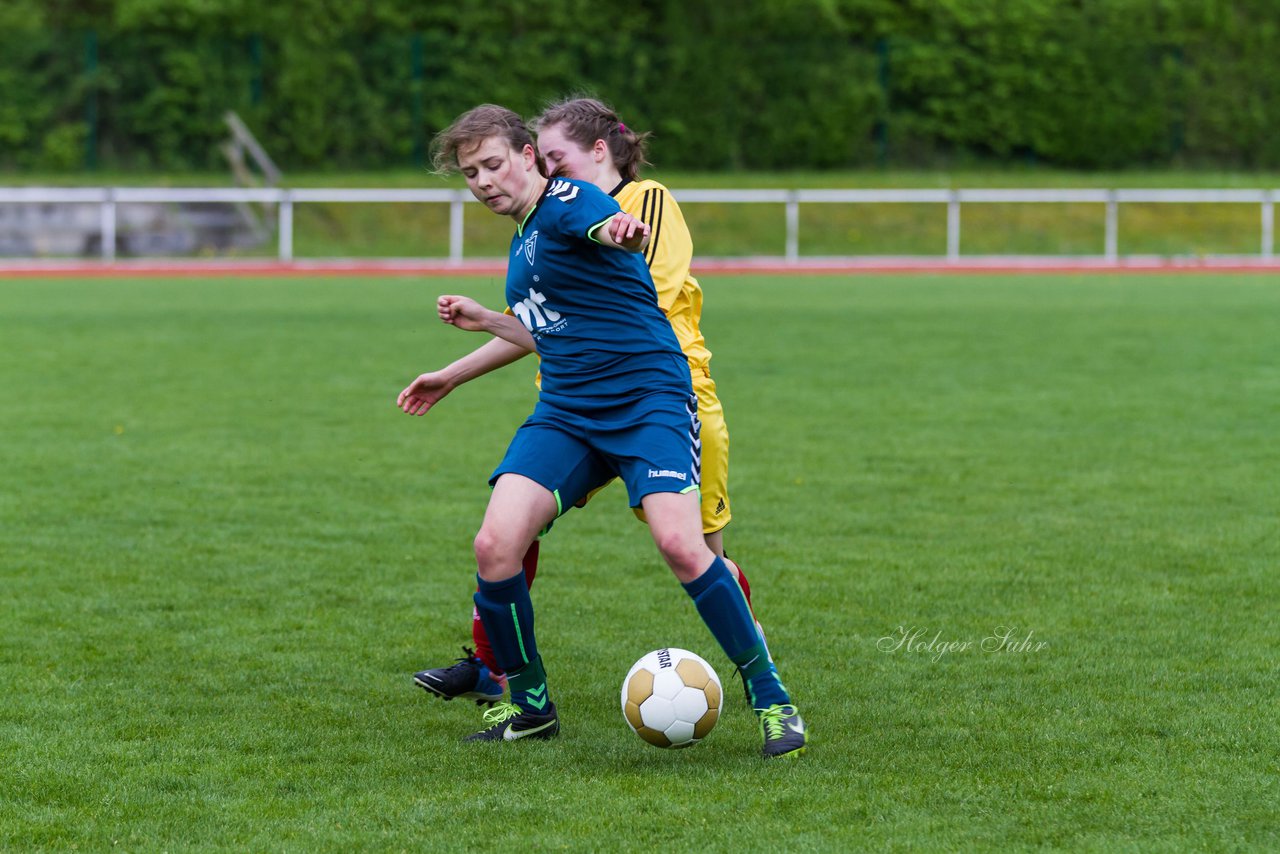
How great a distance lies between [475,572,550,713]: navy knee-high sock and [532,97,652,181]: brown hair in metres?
1.37

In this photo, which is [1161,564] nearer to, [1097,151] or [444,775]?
[444,775]

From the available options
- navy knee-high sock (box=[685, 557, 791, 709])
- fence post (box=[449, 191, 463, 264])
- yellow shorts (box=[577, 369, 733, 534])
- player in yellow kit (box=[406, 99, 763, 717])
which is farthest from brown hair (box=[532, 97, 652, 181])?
fence post (box=[449, 191, 463, 264])

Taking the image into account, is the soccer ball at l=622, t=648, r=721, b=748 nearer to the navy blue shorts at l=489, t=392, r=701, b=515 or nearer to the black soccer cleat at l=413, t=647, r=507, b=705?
the navy blue shorts at l=489, t=392, r=701, b=515

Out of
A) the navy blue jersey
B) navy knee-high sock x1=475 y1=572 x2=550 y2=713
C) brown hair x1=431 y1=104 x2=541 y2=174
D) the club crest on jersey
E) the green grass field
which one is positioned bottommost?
the green grass field

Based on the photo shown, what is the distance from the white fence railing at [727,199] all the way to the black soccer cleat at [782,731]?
22982 mm

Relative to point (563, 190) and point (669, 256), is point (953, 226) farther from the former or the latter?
point (563, 190)

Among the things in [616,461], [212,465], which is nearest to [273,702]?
[616,461]

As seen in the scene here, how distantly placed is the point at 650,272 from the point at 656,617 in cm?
158

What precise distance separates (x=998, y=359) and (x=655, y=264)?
985 cm

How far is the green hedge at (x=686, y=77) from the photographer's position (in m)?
32.4

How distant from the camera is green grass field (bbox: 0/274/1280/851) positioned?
4117mm

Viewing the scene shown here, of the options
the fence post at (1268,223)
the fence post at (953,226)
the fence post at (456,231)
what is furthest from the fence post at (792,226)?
the fence post at (1268,223)

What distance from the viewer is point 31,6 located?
33.2 m

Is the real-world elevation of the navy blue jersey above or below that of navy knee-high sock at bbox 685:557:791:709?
above
